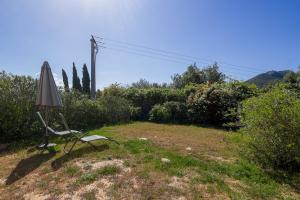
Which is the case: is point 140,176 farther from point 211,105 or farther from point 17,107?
point 211,105

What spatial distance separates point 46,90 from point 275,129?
18.5 ft

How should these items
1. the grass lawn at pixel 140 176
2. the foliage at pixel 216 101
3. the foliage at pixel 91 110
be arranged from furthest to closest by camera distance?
the foliage at pixel 216 101, the foliage at pixel 91 110, the grass lawn at pixel 140 176

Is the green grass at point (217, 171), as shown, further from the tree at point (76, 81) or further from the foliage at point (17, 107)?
the tree at point (76, 81)

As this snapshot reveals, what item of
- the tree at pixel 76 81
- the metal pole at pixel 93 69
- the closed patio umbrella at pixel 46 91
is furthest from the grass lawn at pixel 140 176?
the tree at pixel 76 81

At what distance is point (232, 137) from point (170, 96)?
9.65m

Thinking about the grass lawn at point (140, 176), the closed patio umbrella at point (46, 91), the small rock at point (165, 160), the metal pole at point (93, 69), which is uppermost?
the metal pole at point (93, 69)

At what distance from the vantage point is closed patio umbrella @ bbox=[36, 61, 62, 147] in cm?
670

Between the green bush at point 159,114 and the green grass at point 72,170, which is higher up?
the green bush at point 159,114

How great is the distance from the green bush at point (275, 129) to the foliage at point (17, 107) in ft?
23.5

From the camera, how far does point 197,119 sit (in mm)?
13484

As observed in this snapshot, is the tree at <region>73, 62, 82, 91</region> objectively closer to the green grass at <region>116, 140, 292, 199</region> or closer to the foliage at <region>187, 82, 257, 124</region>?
the foliage at <region>187, 82, 257, 124</region>

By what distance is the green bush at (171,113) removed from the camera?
45.9ft

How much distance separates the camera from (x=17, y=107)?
8.35 meters

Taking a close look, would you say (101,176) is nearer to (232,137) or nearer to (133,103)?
(232,137)
